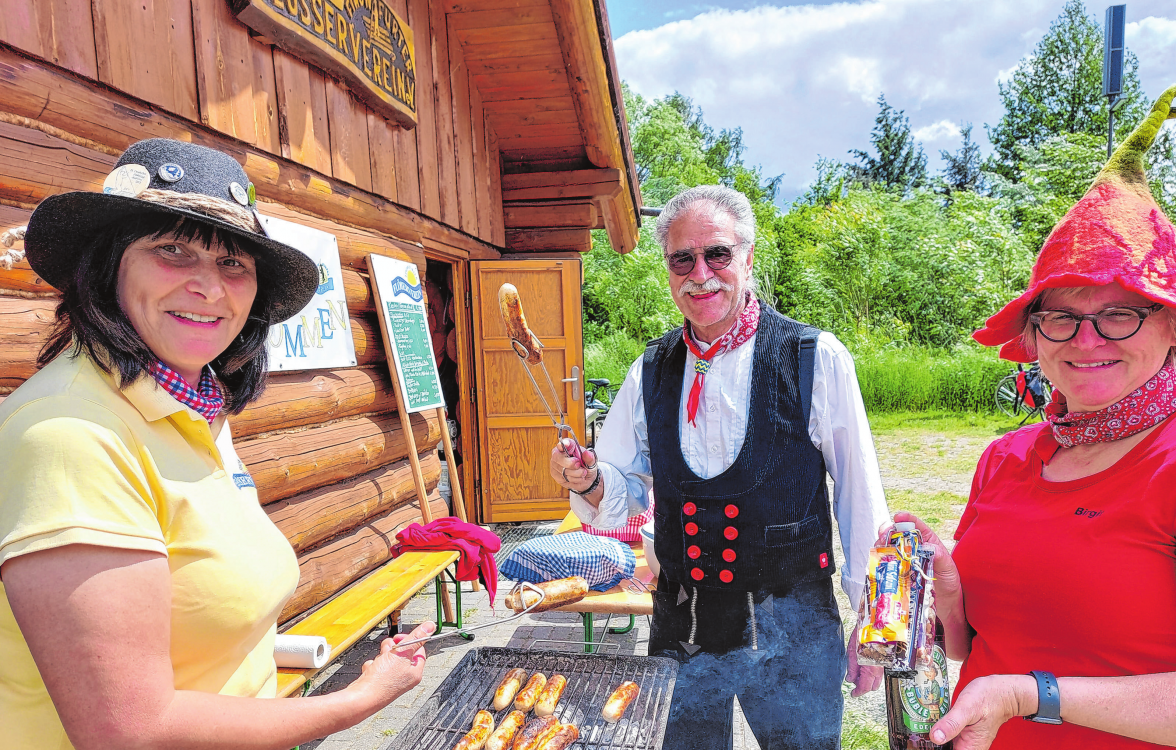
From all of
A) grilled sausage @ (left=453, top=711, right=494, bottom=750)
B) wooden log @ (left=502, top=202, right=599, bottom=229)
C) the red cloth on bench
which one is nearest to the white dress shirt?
grilled sausage @ (left=453, top=711, right=494, bottom=750)

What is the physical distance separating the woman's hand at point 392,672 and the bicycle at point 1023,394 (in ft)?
37.3

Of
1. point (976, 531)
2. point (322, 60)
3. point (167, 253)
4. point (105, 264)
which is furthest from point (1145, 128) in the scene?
point (322, 60)

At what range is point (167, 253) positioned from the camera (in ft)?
4.47

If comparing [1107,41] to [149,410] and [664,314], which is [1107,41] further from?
[664,314]

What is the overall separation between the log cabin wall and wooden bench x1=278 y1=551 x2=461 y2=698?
0.24 meters

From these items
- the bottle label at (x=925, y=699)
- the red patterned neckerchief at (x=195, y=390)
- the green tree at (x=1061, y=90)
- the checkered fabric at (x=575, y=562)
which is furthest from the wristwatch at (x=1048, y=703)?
the green tree at (x=1061, y=90)

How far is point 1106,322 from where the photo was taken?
4.86 feet

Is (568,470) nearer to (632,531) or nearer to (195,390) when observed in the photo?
(195,390)

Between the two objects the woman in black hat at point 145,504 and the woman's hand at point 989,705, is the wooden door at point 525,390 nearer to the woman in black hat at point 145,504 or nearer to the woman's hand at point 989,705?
the woman in black hat at point 145,504

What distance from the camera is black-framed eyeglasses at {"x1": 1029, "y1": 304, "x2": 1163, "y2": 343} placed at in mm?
1457

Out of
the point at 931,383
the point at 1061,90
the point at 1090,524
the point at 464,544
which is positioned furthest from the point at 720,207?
the point at 1061,90

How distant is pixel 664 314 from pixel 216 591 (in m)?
24.5

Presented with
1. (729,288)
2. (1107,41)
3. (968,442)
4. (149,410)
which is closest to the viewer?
(149,410)

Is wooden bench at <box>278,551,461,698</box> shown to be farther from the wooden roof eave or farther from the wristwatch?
the wooden roof eave
